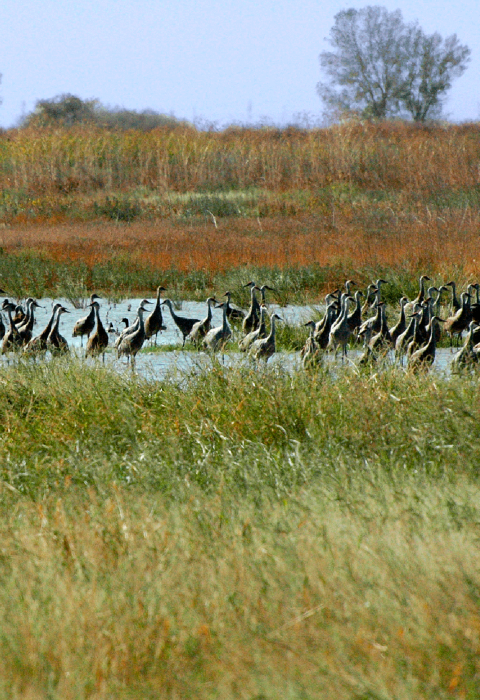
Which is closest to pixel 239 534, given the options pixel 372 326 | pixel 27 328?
pixel 372 326

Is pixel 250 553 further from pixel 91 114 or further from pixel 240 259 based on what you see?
pixel 91 114

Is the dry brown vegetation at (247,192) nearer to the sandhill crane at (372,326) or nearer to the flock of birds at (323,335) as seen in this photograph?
the flock of birds at (323,335)

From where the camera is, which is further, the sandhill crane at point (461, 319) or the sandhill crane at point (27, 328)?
the sandhill crane at point (27, 328)

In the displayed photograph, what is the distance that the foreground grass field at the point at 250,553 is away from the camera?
2607 mm

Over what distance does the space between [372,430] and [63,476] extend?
1.88 m

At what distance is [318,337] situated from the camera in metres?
8.85

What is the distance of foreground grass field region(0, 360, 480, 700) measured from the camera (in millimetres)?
2607

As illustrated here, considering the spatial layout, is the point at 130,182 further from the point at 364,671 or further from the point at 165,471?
the point at 364,671

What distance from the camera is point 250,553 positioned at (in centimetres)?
331

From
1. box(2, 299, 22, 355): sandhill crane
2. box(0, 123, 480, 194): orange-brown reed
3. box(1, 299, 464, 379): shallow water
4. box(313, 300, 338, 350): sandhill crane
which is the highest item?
box(0, 123, 480, 194): orange-brown reed

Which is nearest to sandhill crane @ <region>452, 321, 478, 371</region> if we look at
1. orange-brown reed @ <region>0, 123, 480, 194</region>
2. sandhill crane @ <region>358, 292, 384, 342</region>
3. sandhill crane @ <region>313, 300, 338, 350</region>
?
sandhill crane @ <region>358, 292, 384, 342</region>

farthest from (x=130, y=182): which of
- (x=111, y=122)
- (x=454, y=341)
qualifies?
(x=111, y=122)

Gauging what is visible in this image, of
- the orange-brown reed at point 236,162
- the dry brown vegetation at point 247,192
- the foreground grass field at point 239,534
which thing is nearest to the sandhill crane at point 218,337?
the foreground grass field at point 239,534

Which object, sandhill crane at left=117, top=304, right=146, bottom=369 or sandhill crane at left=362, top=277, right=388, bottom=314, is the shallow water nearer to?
sandhill crane at left=117, top=304, right=146, bottom=369
